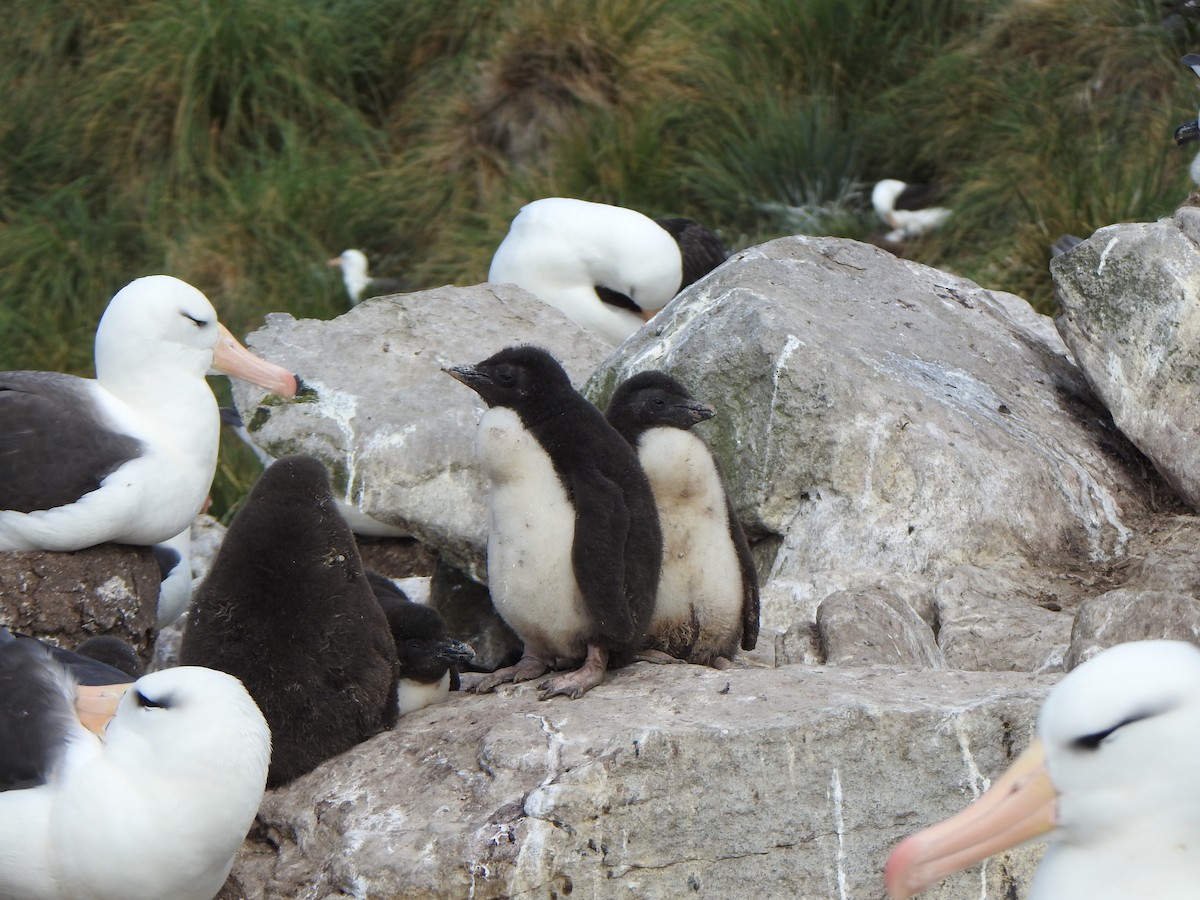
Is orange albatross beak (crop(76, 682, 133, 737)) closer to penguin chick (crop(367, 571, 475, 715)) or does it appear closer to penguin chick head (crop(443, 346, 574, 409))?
penguin chick (crop(367, 571, 475, 715))

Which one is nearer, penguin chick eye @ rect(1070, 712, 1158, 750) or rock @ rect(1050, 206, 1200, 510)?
penguin chick eye @ rect(1070, 712, 1158, 750)

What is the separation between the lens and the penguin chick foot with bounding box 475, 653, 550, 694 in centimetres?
480

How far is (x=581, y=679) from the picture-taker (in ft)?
14.7

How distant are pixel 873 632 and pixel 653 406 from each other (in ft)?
2.95

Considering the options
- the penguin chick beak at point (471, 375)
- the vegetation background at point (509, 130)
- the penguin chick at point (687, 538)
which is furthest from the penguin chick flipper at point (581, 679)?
the vegetation background at point (509, 130)

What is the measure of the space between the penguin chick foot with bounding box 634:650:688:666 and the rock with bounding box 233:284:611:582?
133cm

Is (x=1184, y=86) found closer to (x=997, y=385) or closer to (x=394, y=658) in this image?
(x=997, y=385)

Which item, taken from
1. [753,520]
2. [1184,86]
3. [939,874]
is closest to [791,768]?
[939,874]

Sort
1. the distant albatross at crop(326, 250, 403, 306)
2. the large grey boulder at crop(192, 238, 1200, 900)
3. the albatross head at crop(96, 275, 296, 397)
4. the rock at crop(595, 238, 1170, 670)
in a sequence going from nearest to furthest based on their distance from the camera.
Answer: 1. the large grey boulder at crop(192, 238, 1200, 900)
2. the rock at crop(595, 238, 1170, 670)
3. the albatross head at crop(96, 275, 296, 397)
4. the distant albatross at crop(326, 250, 403, 306)

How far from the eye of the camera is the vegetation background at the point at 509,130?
11195 millimetres

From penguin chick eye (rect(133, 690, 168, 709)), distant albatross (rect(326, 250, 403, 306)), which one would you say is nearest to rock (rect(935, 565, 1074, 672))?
penguin chick eye (rect(133, 690, 168, 709))

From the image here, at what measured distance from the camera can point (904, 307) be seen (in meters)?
6.96

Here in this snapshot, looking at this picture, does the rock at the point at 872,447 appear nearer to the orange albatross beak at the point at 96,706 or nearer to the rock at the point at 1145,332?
the rock at the point at 1145,332

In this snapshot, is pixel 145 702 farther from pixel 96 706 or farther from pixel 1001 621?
pixel 1001 621
